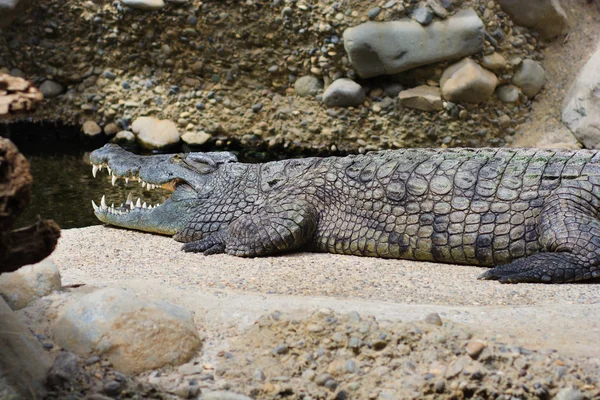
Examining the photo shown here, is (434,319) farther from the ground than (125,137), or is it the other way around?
(434,319)

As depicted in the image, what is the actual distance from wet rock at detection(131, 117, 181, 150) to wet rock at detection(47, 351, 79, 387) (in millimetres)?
7000

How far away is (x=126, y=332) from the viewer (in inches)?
115

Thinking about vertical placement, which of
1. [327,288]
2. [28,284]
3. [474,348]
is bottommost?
[327,288]

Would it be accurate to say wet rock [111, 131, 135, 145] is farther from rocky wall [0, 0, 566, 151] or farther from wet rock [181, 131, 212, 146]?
wet rock [181, 131, 212, 146]

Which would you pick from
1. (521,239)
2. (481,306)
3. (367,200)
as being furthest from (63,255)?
(521,239)

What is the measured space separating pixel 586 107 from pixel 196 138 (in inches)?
194

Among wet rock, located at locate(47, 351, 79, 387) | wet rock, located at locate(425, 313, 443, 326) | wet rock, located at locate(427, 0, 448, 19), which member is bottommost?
wet rock, located at locate(47, 351, 79, 387)

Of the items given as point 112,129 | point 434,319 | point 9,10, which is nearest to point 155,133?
point 112,129

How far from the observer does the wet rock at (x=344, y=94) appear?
905cm

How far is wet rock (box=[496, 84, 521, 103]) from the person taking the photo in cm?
912

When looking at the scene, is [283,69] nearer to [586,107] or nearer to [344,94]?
[344,94]

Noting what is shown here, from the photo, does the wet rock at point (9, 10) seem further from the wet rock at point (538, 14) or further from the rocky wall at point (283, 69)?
the wet rock at point (538, 14)

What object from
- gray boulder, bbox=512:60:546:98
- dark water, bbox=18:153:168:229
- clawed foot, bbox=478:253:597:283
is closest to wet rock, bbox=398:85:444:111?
gray boulder, bbox=512:60:546:98

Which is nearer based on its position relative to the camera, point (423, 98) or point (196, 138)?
point (423, 98)
